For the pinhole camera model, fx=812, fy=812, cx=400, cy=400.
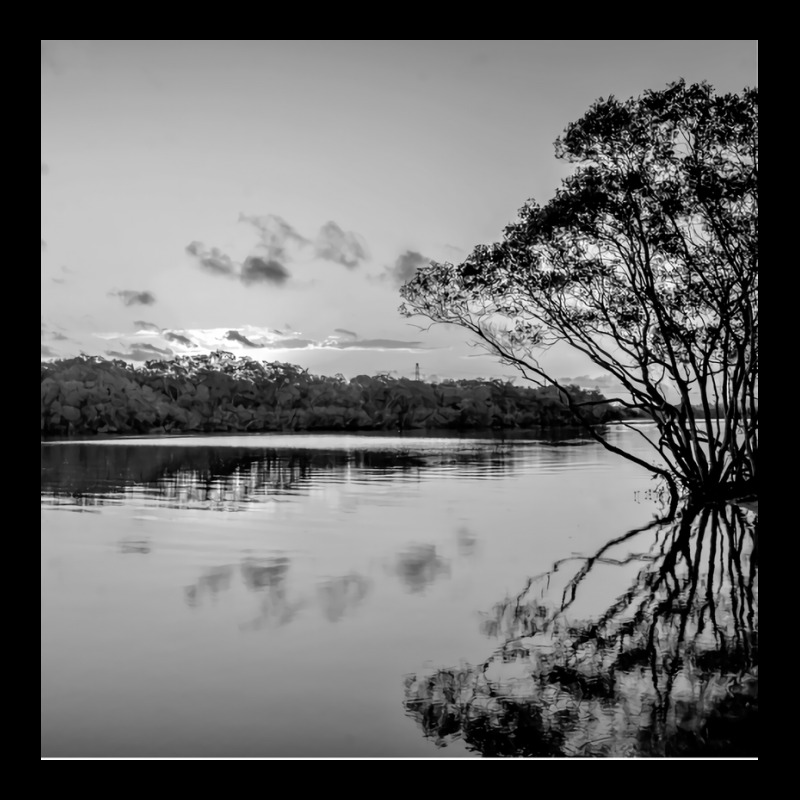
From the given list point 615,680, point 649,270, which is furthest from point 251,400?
point 615,680

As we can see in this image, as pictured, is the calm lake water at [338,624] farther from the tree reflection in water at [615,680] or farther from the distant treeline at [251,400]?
the distant treeline at [251,400]

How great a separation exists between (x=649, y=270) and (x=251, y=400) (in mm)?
20106

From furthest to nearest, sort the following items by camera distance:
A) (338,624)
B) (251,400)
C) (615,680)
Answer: (251,400)
(338,624)
(615,680)

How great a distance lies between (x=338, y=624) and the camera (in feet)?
18.1

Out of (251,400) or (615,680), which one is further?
(251,400)

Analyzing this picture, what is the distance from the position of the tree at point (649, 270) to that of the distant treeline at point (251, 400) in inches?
488

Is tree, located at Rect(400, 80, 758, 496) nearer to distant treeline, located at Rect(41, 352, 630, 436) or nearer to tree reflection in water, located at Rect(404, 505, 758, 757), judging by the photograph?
tree reflection in water, located at Rect(404, 505, 758, 757)

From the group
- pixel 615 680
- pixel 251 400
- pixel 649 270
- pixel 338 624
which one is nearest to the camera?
pixel 615 680

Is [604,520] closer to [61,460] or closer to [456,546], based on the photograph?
[456,546]

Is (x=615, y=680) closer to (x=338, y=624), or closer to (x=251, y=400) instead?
(x=338, y=624)

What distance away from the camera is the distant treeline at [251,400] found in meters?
24.4

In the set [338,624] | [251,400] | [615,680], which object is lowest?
[338,624]

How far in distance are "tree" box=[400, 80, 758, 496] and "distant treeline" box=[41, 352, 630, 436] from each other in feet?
40.7
